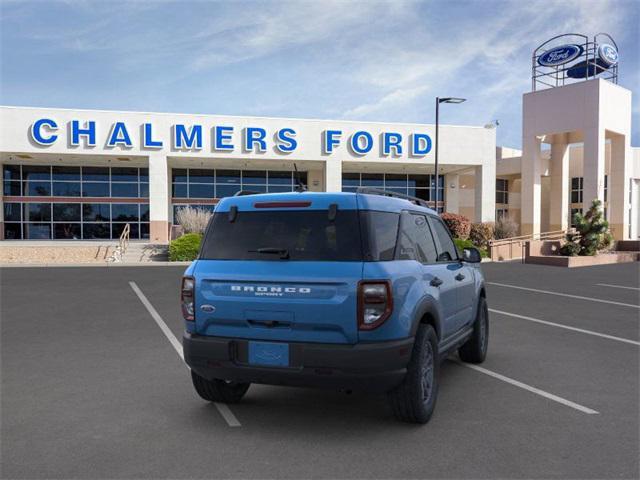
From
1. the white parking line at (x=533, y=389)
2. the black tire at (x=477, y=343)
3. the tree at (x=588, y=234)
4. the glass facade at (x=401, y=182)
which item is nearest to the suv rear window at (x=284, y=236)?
the white parking line at (x=533, y=389)

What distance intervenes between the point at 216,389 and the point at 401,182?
112ft

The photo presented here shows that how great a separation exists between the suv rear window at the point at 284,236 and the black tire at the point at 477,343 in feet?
9.58

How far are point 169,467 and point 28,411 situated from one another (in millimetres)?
1957

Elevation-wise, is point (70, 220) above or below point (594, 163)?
below

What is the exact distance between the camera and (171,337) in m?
8.12

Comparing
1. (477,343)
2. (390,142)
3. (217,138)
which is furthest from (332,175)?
(477,343)

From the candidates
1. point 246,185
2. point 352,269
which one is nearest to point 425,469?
point 352,269

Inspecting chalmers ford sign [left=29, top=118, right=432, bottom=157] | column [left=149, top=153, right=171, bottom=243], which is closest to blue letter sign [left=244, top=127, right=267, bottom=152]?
chalmers ford sign [left=29, top=118, right=432, bottom=157]

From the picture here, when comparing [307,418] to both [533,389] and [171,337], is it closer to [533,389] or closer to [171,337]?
[533,389]

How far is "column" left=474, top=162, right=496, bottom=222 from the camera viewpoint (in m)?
34.2

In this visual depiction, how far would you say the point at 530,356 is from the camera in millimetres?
7020

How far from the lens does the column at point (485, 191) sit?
112 ft

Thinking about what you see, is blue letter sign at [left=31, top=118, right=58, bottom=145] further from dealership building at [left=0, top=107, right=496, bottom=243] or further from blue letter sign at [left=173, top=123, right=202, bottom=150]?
blue letter sign at [left=173, top=123, right=202, bottom=150]

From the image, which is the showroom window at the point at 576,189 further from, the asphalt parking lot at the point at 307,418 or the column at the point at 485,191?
the asphalt parking lot at the point at 307,418
